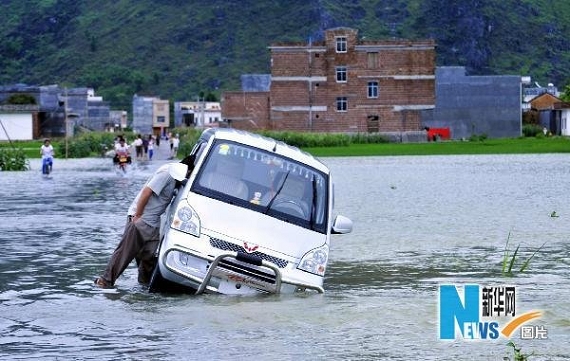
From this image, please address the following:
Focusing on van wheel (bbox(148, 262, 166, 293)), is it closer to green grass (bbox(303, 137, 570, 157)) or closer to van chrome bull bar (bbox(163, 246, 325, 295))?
van chrome bull bar (bbox(163, 246, 325, 295))

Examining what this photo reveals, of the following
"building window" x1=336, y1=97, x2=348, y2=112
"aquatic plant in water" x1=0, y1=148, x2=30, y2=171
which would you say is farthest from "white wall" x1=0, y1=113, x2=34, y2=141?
"aquatic plant in water" x1=0, y1=148, x2=30, y2=171

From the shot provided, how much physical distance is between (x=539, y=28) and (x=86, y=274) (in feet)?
586

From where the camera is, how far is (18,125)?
417 feet

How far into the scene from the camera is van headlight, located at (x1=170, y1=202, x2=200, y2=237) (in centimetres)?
1499

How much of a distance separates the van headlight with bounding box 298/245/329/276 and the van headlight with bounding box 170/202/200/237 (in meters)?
1.24

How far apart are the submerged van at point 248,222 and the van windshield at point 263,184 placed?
0.5 inches

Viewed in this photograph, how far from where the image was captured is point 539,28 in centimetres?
19125

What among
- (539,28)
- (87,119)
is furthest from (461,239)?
(539,28)

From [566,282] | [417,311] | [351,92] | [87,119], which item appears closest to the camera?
[417,311]

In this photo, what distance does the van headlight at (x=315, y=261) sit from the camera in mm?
15211

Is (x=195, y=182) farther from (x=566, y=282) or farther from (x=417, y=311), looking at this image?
(x=566, y=282)

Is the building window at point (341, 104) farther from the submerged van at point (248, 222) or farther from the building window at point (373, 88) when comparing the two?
the submerged van at point (248, 222)

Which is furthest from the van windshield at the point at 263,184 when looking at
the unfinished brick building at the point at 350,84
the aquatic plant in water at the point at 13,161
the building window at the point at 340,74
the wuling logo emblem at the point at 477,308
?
the building window at the point at 340,74

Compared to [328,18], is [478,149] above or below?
below
